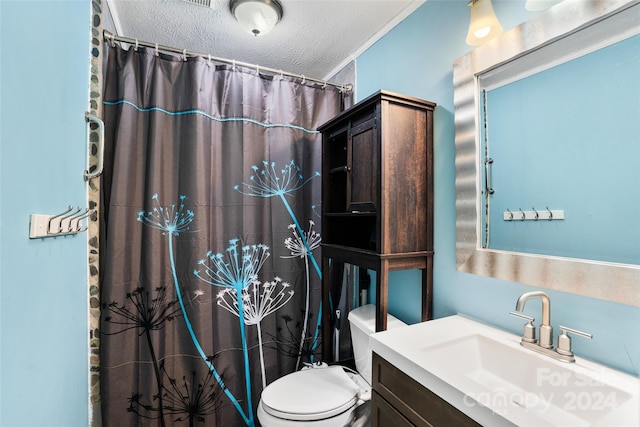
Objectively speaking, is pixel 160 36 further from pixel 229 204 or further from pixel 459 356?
pixel 459 356

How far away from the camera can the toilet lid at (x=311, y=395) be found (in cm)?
125

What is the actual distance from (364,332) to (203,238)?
1037mm

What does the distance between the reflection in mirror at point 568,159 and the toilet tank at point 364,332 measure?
24.6 inches

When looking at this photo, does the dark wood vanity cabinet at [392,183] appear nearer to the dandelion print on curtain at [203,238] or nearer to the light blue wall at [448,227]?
the light blue wall at [448,227]

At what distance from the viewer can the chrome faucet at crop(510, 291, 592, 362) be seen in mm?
871

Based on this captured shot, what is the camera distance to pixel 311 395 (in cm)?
136

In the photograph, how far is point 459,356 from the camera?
104 cm

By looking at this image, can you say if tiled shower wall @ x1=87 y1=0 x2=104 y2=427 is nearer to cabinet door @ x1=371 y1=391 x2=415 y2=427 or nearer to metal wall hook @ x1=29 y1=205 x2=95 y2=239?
metal wall hook @ x1=29 y1=205 x2=95 y2=239

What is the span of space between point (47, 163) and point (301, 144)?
1.32 meters

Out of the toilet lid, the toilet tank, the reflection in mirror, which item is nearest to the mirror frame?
the reflection in mirror

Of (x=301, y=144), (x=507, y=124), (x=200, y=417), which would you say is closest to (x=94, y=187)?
(x=301, y=144)

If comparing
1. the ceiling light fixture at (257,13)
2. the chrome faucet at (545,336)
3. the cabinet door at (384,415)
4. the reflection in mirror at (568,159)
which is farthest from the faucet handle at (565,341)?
A: the ceiling light fixture at (257,13)

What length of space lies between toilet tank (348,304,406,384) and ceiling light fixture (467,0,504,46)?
4.24 ft

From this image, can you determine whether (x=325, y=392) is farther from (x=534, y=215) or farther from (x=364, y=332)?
(x=534, y=215)
